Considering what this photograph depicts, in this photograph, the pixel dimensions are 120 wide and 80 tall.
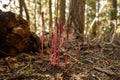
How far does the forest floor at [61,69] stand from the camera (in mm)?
2338

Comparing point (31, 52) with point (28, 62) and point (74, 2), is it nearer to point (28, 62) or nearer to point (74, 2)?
point (28, 62)

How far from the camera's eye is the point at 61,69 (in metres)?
2.55

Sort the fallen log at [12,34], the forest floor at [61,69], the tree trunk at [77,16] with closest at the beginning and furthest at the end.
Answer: the forest floor at [61,69], the fallen log at [12,34], the tree trunk at [77,16]

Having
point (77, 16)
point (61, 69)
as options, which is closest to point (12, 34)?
point (61, 69)

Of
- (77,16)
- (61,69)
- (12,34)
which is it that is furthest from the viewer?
(77,16)

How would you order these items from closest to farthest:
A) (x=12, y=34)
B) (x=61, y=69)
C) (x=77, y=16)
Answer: (x=61, y=69)
(x=12, y=34)
(x=77, y=16)

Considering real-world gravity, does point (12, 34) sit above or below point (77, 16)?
below

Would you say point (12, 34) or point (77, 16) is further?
point (77, 16)

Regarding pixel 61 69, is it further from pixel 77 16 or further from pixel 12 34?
pixel 77 16

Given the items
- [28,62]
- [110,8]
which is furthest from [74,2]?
[110,8]

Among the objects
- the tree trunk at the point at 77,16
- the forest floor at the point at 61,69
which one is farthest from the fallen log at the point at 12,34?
the tree trunk at the point at 77,16

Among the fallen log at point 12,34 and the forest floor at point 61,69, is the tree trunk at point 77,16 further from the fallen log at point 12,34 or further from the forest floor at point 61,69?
the fallen log at point 12,34

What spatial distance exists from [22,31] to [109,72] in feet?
4.29

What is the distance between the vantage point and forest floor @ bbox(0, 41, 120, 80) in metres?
2.34
